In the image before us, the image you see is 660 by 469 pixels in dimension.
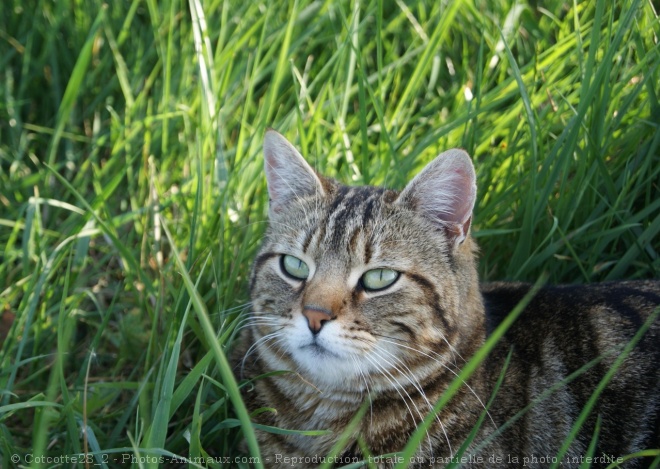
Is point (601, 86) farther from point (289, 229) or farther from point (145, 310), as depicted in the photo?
point (145, 310)

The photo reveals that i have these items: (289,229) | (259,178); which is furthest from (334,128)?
(289,229)

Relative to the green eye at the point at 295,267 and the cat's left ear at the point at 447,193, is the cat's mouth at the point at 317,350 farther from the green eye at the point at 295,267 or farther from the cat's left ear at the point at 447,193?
the cat's left ear at the point at 447,193

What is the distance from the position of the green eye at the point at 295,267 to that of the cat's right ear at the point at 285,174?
29cm

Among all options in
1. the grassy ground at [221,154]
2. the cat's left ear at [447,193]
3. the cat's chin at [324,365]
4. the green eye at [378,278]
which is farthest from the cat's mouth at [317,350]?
the cat's left ear at [447,193]

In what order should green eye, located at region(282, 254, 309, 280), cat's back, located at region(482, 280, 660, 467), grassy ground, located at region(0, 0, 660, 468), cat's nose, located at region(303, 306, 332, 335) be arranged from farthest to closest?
grassy ground, located at region(0, 0, 660, 468) → green eye, located at region(282, 254, 309, 280) → cat's back, located at region(482, 280, 660, 467) → cat's nose, located at region(303, 306, 332, 335)

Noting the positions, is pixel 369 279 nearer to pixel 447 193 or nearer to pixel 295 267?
pixel 295 267

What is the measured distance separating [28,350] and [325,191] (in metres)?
1.44

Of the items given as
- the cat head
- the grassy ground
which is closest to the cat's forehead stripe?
the cat head

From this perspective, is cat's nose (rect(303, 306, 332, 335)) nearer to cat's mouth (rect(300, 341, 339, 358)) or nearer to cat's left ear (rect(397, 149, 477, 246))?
cat's mouth (rect(300, 341, 339, 358))

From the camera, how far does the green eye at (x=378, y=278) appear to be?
2.38 meters

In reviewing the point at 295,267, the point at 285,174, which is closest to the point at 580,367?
the point at 295,267

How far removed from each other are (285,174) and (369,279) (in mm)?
570

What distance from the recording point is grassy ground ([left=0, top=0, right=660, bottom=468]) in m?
2.80

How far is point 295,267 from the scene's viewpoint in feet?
8.22
